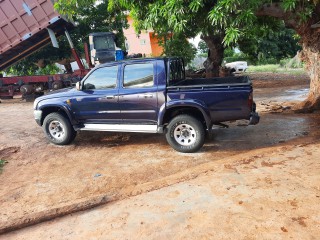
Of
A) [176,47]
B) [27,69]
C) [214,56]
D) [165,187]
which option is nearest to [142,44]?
[176,47]

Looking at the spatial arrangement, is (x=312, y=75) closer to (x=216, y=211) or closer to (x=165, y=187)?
(x=165, y=187)

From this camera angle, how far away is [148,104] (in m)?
5.76

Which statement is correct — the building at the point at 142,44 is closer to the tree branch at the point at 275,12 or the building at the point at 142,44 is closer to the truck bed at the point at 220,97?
Answer: the tree branch at the point at 275,12

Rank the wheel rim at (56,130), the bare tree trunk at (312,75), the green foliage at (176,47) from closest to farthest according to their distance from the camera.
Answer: the wheel rim at (56,130)
the bare tree trunk at (312,75)
the green foliage at (176,47)

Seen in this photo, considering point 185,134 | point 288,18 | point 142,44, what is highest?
point 142,44

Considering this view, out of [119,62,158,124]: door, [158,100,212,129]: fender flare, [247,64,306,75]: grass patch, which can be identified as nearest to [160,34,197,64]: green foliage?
[247,64,306,75]: grass patch

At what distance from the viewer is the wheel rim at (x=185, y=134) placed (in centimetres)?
563

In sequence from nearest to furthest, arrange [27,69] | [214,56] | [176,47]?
[214,56] < [27,69] < [176,47]

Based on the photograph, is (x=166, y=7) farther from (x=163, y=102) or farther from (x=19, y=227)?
(x=19, y=227)

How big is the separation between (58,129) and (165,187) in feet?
11.3

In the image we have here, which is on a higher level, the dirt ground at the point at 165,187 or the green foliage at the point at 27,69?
the green foliage at the point at 27,69

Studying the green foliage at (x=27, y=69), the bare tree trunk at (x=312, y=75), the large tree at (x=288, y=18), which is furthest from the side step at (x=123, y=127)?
the green foliage at (x=27, y=69)

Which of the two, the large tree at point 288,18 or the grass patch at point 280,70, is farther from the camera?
the grass patch at point 280,70

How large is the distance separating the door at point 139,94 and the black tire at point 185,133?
1.43 feet
